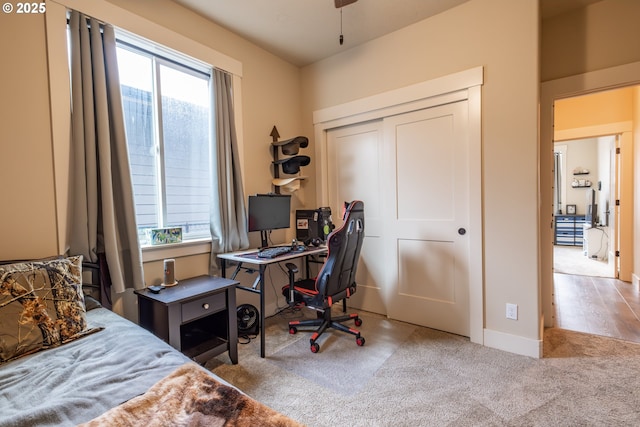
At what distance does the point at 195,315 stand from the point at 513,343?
7.85ft

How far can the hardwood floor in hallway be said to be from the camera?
2.57 meters

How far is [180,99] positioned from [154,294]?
64.5 inches

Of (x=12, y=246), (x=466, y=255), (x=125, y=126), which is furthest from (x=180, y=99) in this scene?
(x=466, y=255)

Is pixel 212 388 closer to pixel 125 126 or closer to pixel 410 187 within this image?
pixel 125 126

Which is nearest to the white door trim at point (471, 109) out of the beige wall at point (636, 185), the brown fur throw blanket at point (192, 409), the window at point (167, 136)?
the window at point (167, 136)

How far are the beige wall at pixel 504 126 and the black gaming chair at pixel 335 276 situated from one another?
1.08m

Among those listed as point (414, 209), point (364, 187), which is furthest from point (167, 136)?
point (414, 209)

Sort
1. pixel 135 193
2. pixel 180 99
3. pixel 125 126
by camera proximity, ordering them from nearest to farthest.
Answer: pixel 125 126, pixel 135 193, pixel 180 99

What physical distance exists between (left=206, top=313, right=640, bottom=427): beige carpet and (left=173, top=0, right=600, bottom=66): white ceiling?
9.35ft

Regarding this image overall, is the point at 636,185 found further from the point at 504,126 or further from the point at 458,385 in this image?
the point at 458,385

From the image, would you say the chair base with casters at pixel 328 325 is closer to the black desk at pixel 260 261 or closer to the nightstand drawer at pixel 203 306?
the black desk at pixel 260 261

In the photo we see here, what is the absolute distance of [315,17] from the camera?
254cm

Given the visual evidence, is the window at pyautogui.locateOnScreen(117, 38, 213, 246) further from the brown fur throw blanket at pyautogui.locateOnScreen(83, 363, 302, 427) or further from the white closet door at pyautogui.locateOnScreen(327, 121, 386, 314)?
the brown fur throw blanket at pyautogui.locateOnScreen(83, 363, 302, 427)

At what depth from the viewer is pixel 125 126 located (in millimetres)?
2033
